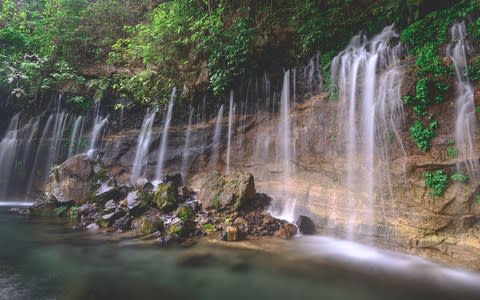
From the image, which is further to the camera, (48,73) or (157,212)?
(48,73)

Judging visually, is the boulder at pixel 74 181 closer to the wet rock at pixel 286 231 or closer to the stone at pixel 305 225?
the wet rock at pixel 286 231

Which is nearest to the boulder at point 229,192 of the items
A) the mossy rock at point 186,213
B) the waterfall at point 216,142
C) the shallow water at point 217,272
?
the mossy rock at point 186,213

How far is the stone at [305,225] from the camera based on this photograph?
8773mm

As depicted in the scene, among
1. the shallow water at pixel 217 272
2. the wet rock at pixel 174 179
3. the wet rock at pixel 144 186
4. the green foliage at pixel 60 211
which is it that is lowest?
the shallow water at pixel 217 272

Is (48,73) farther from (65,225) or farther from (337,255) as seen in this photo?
(337,255)

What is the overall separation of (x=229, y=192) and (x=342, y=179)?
335 centimetres

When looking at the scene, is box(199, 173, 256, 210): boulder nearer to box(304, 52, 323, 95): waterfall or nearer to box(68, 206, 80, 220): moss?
box(304, 52, 323, 95): waterfall

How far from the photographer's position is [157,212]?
33.1ft

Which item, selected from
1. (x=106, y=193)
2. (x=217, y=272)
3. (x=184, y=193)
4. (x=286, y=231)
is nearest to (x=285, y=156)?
(x=286, y=231)

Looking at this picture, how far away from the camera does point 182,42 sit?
12375mm

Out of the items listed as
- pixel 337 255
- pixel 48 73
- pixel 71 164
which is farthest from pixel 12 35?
Answer: pixel 337 255

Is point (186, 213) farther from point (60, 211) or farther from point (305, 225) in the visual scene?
point (60, 211)

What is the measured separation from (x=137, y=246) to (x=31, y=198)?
12196 mm

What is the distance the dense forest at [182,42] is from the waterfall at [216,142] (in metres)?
0.93
